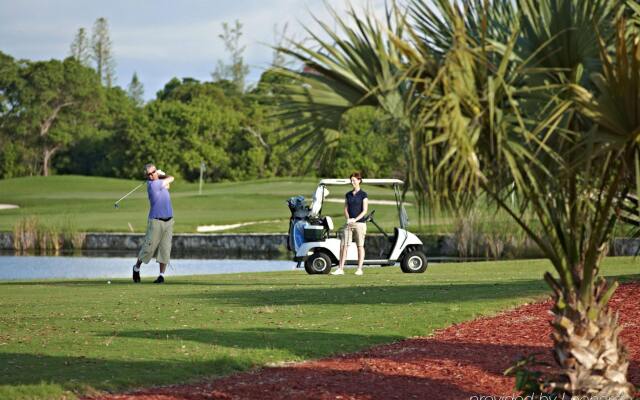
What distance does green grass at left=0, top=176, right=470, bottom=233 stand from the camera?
41312 millimetres

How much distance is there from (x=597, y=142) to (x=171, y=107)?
74.4m

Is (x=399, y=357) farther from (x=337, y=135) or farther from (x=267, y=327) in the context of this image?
(x=337, y=135)

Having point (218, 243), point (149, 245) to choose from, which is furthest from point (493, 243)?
point (149, 245)

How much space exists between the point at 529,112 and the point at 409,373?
3034 mm

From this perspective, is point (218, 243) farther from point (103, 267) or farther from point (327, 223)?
point (327, 223)

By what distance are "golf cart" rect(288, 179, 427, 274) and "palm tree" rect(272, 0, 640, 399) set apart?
13331 millimetres

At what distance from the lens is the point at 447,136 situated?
664 cm

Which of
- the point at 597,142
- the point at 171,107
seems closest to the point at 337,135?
the point at 597,142

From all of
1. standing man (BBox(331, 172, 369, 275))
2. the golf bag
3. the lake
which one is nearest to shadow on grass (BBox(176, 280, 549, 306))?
standing man (BBox(331, 172, 369, 275))

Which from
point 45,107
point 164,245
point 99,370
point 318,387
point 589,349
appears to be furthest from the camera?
point 45,107

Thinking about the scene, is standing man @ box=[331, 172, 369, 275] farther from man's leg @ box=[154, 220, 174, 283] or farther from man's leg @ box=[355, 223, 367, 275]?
man's leg @ box=[154, 220, 174, 283]

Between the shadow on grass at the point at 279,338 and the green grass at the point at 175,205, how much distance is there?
25.0 m

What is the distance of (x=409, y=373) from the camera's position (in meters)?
9.34

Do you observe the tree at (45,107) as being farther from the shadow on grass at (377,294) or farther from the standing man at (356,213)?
the shadow on grass at (377,294)
